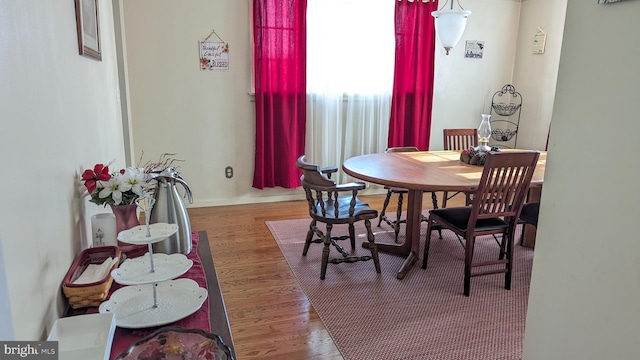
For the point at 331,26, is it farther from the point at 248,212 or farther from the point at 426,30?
the point at 248,212

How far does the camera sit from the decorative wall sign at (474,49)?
200 inches

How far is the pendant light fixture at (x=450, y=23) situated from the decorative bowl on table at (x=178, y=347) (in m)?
2.75

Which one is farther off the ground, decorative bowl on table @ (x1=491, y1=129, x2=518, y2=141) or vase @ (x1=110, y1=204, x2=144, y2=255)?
vase @ (x1=110, y1=204, x2=144, y2=255)

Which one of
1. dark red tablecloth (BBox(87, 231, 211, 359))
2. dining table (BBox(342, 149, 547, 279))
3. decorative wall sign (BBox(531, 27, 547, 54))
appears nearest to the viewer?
dark red tablecloth (BBox(87, 231, 211, 359))

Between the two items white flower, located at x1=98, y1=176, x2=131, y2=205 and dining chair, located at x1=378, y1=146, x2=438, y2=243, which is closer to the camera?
white flower, located at x1=98, y1=176, x2=131, y2=205

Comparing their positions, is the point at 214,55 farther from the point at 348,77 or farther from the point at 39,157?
the point at 39,157

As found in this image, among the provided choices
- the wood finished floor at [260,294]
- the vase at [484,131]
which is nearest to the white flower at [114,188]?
the wood finished floor at [260,294]

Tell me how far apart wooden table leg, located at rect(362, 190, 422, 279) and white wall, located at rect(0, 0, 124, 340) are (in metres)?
2.03

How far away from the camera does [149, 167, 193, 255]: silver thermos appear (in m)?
1.48

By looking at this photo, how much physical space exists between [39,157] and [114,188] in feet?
1.31

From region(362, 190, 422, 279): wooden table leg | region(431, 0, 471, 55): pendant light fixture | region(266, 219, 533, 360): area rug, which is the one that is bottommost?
region(266, 219, 533, 360): area rug

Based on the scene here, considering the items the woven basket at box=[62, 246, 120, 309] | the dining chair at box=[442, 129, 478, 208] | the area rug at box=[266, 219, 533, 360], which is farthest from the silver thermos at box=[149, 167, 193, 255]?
the dining chair at box=[442, 129, 478, 208]

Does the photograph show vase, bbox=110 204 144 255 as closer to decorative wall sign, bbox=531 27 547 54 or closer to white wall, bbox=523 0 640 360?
white wall, bbox=523 0 640 360

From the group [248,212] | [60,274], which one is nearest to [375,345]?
[60,274]
